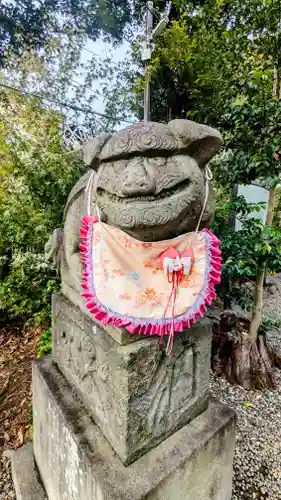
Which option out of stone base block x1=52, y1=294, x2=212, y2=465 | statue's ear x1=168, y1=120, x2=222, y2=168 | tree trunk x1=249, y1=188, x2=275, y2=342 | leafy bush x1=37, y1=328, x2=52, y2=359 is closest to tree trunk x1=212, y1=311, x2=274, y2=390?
tree trunk x1=249, y1=188, x2=275, y2=342

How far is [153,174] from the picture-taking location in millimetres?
683

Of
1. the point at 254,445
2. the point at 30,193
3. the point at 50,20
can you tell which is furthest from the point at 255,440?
the point at 50,20

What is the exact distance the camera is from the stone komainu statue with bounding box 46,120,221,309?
68 centimetres

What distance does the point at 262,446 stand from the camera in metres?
1.68

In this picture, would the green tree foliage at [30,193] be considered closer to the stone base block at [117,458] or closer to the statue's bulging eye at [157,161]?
the stone base block at [117,458]

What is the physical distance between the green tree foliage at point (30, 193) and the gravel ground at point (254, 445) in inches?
55.3

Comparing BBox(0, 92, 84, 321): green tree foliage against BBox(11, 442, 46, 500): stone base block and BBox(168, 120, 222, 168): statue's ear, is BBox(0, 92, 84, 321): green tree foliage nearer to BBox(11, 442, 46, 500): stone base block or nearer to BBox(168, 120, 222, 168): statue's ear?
BBox(11, 442, 46, 500): stone base block

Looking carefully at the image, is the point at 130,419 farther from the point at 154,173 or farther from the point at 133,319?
the point at 154,173

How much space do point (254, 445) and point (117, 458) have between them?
1.25 metres

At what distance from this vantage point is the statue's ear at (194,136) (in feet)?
2.27

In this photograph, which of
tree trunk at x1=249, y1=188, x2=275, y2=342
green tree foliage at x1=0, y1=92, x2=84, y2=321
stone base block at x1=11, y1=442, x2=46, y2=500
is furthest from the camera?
green tree foliage at x1=0, y1=92, x2=84, y2=321

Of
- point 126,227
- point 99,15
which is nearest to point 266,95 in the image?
point 126,227

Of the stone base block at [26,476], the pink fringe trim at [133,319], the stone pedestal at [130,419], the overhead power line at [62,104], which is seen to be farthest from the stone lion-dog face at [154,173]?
the overhead power line at [62,104]

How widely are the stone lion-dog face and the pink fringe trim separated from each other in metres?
0.14
